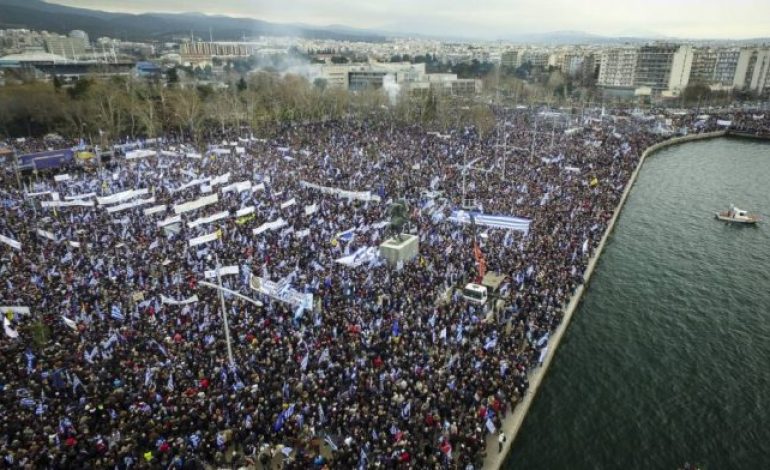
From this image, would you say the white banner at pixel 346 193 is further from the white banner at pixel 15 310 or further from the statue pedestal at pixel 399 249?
the white banner at pixel 15 310

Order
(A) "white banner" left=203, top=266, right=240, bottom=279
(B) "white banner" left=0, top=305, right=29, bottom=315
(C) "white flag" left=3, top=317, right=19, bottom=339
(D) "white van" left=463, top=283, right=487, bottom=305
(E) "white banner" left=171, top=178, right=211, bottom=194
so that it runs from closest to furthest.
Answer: (C) "white flag" left=3, top=317, right=19, bottom=339, (B) "white banner" left=0, top=305, right=29, bottom=315, (A) "white banner" left=203, top=266, right=240, bottom=279, (D) "white van" left=463, top=283, right=487, bottom=305, (E) "white banner" left=171, top=178, right=211, bottom=194

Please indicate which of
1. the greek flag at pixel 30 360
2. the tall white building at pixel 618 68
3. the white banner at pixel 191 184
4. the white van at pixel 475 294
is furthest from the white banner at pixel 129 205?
the tall white building at pixel 618 68

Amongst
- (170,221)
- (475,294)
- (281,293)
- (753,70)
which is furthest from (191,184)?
(753,70)

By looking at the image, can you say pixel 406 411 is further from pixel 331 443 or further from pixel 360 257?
pixel 360 257

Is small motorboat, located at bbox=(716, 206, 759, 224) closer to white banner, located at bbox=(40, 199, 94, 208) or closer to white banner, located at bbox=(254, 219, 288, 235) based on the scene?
white banner, located at bbox=(254, 219, 288, 235)

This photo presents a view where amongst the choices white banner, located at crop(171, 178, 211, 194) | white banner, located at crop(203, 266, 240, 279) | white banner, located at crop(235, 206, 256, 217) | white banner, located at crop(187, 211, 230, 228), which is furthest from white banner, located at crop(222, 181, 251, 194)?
white banner, located at crop(203, 266, 240, 279)
